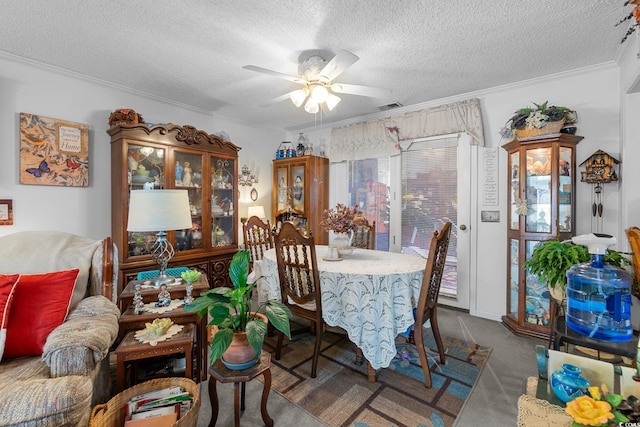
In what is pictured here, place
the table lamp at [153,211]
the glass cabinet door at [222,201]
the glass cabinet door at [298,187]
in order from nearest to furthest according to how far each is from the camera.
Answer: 1. the table lamp at [153,211]
2. the glass cabinet door at [222,201]
3. the glass cabinet door at [298,187]

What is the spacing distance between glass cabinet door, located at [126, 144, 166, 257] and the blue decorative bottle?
3.17 m

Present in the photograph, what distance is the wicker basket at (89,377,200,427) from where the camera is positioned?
1260 millimetres

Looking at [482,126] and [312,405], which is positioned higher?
[482,126]

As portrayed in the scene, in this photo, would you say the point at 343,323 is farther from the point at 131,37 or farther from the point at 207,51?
the point at 131,37

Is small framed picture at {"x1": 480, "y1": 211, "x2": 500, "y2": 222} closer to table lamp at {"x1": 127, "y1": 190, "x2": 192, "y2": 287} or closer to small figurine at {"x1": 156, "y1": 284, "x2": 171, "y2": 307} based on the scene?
table lamp at {"x1": 127, "y1": 190, "x2": 192, "y2": 287}

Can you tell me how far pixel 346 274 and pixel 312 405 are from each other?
81 centimetres

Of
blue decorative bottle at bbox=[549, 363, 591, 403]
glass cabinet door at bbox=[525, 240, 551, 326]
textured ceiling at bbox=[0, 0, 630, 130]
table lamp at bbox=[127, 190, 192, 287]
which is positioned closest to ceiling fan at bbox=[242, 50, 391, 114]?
textured ceiling at bbox=[0, 0, 630, 130]

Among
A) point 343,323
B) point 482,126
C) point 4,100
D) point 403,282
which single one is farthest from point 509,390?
point 4,100

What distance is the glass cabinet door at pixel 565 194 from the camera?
260 cm

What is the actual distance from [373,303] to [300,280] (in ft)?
1.79

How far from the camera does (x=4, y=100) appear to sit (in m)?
2.41

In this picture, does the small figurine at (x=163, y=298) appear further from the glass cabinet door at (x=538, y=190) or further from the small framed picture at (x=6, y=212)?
the glass cabinet door at (x=538, y=190)

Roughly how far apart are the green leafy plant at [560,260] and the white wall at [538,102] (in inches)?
46.9

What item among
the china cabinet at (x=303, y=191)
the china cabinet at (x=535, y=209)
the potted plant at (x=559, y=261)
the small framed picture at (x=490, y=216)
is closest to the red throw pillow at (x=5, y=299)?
the potted plant at (x=559, y=261)
